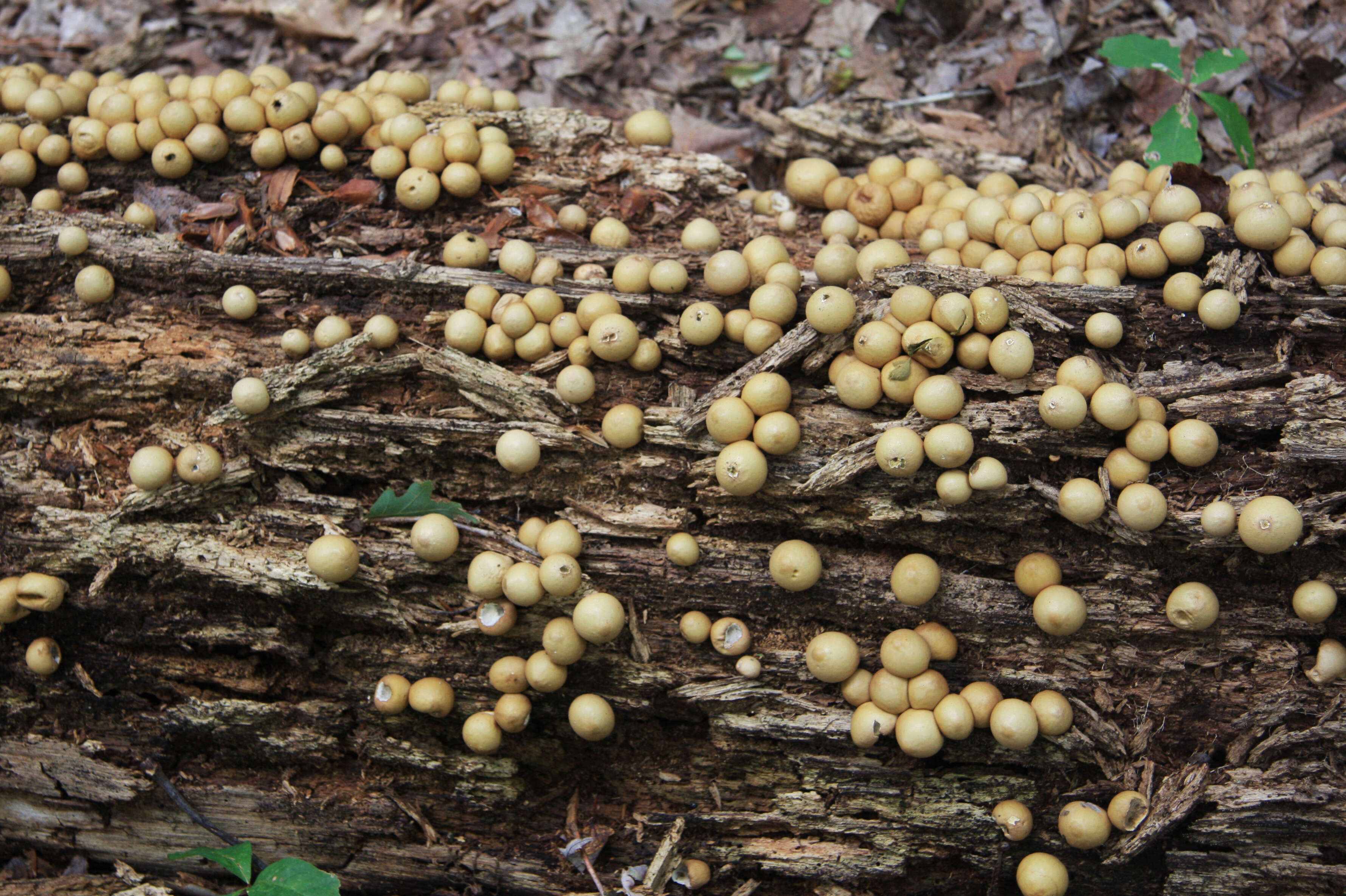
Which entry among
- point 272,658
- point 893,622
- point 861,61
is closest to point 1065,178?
point 861,61

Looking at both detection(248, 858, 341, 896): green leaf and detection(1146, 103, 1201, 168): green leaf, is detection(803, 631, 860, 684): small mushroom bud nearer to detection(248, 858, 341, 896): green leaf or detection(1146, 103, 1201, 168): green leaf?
detection(248, 858, 341, 896): green leaf

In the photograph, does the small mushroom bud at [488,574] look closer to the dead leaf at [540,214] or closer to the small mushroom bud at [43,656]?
the dead leaf at [540,214]

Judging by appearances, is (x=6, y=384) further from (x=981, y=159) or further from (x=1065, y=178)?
(x=1065, y=178)

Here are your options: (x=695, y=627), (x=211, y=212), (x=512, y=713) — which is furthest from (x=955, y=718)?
(x=211, y=212)

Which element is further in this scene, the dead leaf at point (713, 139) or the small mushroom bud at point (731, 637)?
the dead leaf at point (713, 139)

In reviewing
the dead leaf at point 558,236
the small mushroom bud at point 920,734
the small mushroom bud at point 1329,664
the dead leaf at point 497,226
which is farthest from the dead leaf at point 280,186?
the small mushroom bud at point 1329,664
